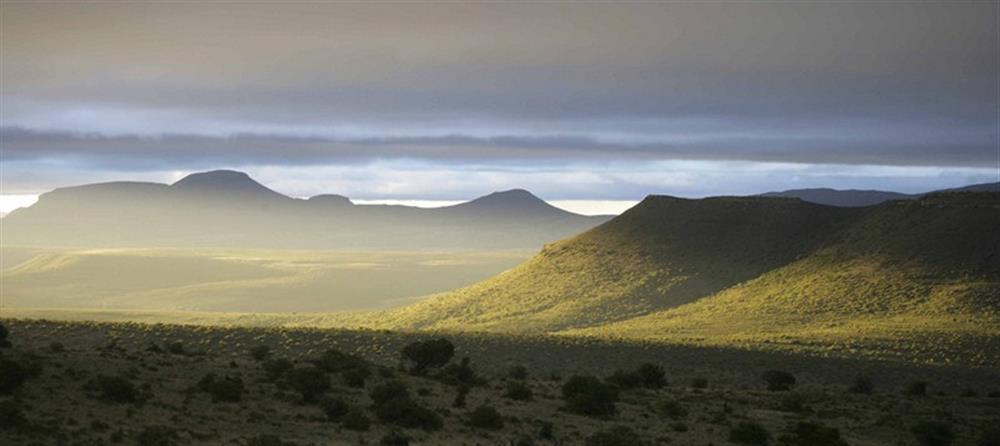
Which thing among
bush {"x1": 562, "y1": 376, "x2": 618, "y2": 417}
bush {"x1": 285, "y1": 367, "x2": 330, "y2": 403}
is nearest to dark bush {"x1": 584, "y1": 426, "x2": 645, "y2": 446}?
bush {"x1": 562, "y1": 376, "x2": 618, "y2": 417}

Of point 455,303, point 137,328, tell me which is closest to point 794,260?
point 455,303

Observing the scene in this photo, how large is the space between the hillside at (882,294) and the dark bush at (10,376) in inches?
2161

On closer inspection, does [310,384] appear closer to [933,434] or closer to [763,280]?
[933,434]

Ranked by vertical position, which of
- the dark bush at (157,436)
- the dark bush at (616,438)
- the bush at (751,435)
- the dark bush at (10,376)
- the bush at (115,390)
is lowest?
the bush at (751,435)

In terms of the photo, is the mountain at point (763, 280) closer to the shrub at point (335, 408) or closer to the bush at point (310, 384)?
the bush at point (310, 384)

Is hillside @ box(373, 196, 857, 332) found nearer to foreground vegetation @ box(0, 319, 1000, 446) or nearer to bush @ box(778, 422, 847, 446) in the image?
foreground vegetation @ box(0, 319, 1000, 446)

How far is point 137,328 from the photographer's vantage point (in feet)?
263

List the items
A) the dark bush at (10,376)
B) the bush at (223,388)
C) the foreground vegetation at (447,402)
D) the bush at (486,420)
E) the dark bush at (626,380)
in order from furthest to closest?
the dark bush at (626,380), the bush at (486,420), the bush at (223,388), the dark bush at (10,376), the foreground vegetation at (447,402)

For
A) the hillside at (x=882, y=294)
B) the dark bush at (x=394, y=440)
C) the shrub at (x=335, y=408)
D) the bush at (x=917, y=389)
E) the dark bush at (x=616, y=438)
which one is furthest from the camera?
the hillside at (x=882, y=294)

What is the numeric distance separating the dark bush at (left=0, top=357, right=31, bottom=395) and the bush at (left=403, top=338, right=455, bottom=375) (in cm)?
2083

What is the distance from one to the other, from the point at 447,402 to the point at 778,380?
23.4 metres

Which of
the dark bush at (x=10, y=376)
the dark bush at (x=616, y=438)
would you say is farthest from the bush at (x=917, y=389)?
the dark bush at (x=10, y=376)

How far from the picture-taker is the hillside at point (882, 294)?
87.2m

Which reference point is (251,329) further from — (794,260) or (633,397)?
(794,260)
